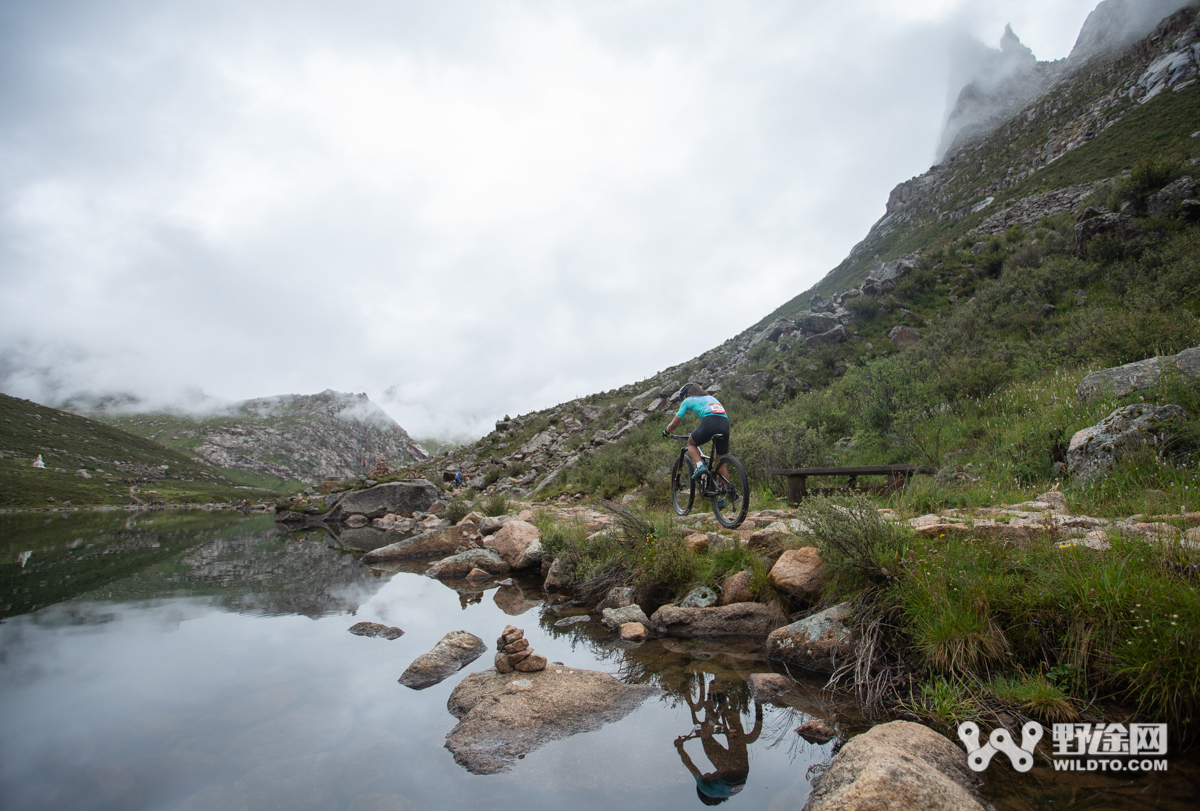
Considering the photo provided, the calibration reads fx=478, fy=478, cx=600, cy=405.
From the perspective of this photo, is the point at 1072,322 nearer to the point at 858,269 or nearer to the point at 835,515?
the point at 835,515

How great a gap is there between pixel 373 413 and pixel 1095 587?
8476 inches

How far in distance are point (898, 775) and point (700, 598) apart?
4.03 metres

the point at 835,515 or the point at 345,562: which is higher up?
the point at 835,515

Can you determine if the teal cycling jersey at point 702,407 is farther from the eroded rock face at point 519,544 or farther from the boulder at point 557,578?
the eroded rock face at point 519,544

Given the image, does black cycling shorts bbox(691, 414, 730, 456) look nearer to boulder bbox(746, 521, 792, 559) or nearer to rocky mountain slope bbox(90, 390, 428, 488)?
boulder bbox(746, 521, 792, 559)

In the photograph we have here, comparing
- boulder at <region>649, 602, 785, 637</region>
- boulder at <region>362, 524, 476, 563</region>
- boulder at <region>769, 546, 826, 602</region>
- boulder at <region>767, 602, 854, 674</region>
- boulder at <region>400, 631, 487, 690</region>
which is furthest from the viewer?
boulder at <region>362, 524, 476, 563</region>

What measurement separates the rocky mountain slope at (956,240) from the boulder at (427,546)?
776 cm

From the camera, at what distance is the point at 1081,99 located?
4288 centimetres

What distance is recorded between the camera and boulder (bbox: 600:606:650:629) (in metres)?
6.48

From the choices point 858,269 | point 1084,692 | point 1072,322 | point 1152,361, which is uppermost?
point 858,269

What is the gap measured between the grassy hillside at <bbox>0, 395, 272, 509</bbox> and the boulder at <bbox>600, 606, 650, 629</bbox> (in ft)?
237

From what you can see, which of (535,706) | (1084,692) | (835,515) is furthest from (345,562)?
(1084,692)

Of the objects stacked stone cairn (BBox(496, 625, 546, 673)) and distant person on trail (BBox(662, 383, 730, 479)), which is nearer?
stacked stone cairn (BBox(496, 625, 546, 673))

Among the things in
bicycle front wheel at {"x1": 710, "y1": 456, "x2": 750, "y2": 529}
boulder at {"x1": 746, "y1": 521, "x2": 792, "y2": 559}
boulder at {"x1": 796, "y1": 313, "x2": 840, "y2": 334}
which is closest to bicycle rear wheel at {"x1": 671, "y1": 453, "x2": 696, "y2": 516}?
bicycle front wheel at {"x1": 710, "y1": 456, "x2": 750, "y2": 529}
